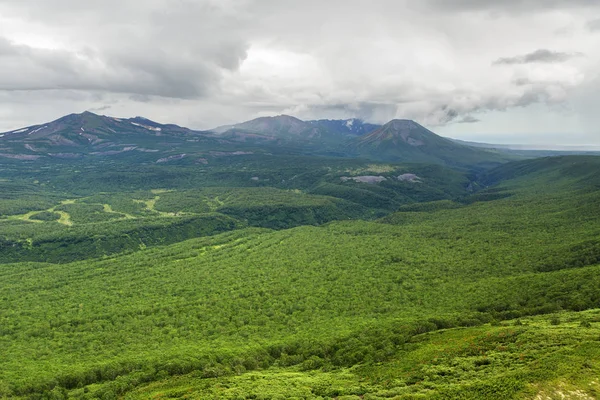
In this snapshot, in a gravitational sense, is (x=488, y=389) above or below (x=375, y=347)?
above

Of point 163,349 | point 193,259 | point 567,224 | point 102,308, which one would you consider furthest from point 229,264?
point 567,224

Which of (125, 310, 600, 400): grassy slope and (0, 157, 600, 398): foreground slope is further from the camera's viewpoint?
(0, 157, 600, 398): foreground slope

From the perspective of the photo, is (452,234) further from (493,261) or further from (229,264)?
(229,264)

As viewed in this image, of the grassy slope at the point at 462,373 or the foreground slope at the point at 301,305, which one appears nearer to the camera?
the grassy slope at the point at 462,373

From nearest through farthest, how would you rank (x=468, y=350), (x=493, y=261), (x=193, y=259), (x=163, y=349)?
(x=468, y=350) < (x=163, y=349) < (x=493, y=261) < (x=193, y=259)

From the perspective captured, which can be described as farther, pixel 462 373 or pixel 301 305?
pixel 301 305

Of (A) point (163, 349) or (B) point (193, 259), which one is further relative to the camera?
(B) point (193, 259)

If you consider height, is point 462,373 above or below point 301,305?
above

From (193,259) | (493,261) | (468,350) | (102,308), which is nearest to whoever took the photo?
(468,350)
